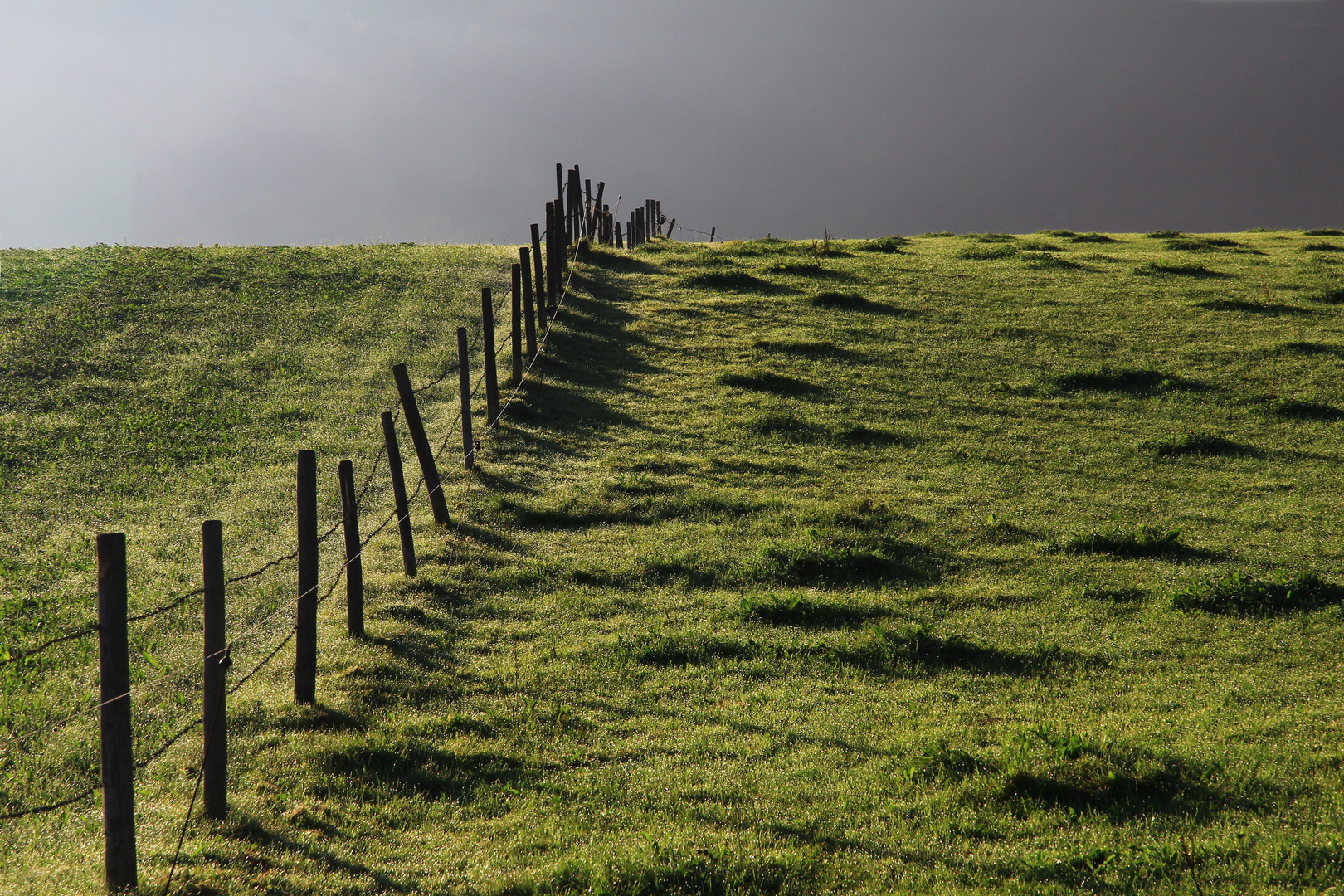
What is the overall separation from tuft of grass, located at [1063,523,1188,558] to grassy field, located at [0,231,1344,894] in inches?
1.7

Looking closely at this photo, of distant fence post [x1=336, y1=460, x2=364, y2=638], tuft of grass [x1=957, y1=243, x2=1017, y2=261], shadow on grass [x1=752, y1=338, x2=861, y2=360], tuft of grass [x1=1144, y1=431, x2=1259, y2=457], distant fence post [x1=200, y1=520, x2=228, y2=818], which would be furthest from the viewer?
tuft of grass [x1=957, y1=243, x2=1017, y2=261]

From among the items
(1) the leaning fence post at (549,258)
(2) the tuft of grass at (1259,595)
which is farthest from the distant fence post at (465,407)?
(2) the tuft of grass at (1259,595)

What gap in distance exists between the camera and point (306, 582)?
7.82 m

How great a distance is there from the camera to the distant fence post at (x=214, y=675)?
6.00m

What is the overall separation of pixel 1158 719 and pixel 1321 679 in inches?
85.6

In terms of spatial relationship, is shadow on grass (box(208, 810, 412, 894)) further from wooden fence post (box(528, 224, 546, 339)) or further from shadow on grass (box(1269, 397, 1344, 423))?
shadow on grass (box(1269, 397, 1344, 423))

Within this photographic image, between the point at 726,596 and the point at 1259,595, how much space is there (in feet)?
21.3

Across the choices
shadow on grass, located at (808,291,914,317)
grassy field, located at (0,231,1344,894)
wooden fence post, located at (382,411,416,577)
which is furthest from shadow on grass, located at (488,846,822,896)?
shadow on grass, located at (808,291,914,317)

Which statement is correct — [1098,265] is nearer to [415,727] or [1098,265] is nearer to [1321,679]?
[1321,679]

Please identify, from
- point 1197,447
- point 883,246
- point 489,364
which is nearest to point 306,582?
point 489,364

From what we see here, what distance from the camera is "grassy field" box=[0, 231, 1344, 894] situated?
6227 mm

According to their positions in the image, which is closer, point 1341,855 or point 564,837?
point 1341,855

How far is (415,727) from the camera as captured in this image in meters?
7.92

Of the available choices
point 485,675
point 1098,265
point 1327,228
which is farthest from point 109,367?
point 1327,228
